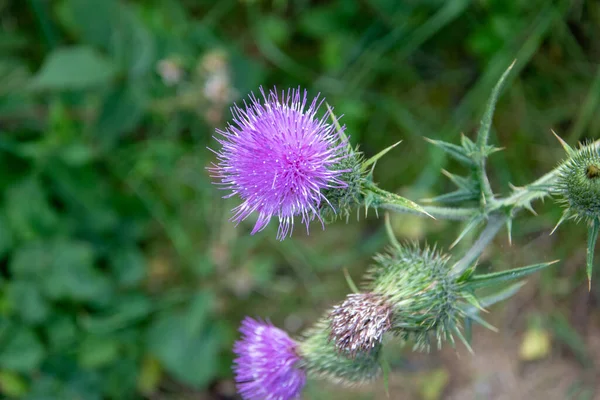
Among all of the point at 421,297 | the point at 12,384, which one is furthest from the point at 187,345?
the point at 421,297

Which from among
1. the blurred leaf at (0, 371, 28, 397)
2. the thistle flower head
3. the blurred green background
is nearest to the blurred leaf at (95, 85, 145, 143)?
the blurred green background

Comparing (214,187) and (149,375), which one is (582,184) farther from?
(149,375)

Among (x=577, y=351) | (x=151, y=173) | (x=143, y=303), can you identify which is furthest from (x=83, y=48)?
(x=577, y=351)

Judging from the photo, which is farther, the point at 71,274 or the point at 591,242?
the point at 71,274

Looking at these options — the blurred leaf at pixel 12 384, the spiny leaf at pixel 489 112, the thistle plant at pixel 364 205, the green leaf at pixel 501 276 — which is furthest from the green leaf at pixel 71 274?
the spiny leaf at pixel 489 112

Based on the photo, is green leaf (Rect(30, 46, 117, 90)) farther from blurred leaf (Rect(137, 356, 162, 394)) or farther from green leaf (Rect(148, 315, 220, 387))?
blurred leaf (Rect(137, 356, 162, 394))

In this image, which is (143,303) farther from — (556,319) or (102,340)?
(556,319)
